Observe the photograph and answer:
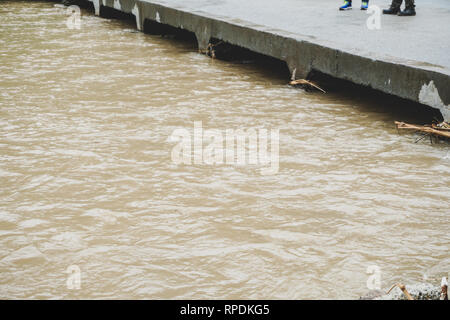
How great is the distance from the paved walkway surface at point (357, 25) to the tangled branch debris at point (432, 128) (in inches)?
17.3

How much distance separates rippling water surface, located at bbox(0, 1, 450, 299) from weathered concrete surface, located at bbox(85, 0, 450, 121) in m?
0.42

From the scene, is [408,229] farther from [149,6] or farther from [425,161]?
[149,6]

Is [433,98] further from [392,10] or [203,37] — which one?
[203,37]

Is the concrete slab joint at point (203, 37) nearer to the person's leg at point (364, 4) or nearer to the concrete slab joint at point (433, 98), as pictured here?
the person's leg at point (364, 4)

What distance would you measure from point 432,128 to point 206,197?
2119mm

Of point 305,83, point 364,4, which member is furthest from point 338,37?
point 364,4

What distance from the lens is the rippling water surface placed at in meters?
3.06

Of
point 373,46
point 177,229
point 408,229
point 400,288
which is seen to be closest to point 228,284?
point 177,229

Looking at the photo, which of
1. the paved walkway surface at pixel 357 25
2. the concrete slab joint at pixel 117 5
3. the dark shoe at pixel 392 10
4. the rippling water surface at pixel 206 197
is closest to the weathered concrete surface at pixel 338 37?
the paved walkway surface at pixel 357 25

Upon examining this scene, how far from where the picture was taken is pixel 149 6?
941 centimetres

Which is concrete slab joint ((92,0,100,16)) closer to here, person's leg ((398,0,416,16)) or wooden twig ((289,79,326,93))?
person's leg ((398,0,416,16))

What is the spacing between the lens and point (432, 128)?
4.94 metres
